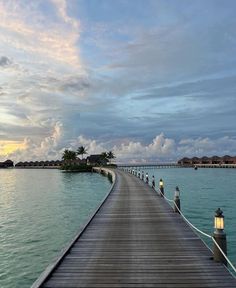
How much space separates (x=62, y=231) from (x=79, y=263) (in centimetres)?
1366

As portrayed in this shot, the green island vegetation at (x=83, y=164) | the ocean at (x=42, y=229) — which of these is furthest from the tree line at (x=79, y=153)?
the ocean at (x=42, y=229)

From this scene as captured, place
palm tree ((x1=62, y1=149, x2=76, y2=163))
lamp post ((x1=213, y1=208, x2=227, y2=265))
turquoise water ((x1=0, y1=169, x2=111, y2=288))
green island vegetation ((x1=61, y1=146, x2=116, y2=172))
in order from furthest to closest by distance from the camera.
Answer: palm tree ((x1=62, y1=149, x2=76, y2=163)) < green island vegetation ((x1=61, y1=146, x2=116, y2=172)) < turquoise water ((x1=0, y1=169, x2=111, y2=288)) < lamp post ((x1=213, y1=208, x2=227, y2=265))

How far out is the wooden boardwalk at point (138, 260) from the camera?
29.7ft

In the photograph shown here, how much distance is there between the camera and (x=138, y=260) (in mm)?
10875

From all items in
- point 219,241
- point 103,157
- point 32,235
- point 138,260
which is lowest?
point 32,235

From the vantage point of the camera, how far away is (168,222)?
17.6 m

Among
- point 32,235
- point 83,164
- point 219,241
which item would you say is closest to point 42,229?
point 32,235

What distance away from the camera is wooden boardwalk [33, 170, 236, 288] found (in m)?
9.05

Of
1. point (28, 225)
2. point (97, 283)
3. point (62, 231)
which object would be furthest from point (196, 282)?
point (28, 225)

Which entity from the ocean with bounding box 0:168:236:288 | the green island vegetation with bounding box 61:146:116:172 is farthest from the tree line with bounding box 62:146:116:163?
the ocean with bounding box 0:168:236:288

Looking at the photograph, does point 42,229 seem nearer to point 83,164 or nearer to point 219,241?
point 219,241

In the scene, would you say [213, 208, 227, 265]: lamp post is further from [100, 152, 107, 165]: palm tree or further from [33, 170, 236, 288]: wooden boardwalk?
[100, 152, 107, 165]: palm tree

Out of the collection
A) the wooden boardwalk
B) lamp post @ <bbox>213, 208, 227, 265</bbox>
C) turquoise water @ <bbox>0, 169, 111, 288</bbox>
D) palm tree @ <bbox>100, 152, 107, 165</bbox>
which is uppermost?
palm tree @ <bbox>100, 152, 107, 165</bbox>

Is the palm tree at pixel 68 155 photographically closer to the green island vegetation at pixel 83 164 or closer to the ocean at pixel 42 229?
the green island vegetation at pixel 83 164
